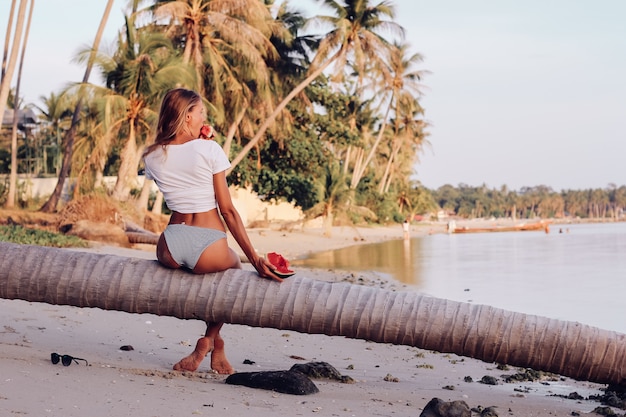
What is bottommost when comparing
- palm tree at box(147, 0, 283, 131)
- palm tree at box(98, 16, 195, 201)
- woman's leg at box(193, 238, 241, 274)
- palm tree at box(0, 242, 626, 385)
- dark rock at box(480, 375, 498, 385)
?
dark rock at box(480, 375, 498, 385)

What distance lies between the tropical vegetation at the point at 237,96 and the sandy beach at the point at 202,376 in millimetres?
11116

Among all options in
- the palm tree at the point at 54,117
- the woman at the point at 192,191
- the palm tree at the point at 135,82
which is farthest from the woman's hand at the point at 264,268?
the palm tree at the point at 54,117

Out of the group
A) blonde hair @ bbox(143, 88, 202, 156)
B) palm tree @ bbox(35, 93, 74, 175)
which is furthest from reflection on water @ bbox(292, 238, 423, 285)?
palm tree @ bbox(35, 93, 74, 175)

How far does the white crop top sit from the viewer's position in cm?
455

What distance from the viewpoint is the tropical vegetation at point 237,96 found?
22672 mm

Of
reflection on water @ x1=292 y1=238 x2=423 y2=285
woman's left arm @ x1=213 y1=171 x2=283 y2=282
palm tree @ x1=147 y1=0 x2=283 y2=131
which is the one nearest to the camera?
woman's left arm @ x1=213 y1=171 x2=283 y2=282

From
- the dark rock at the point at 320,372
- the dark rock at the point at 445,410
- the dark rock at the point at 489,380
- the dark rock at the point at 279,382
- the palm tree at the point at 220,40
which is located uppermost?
the palm tree at the point at 220,40

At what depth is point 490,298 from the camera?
13391 mm

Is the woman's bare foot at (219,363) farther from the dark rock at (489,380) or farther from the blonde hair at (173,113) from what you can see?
the dark rock at (489,380)

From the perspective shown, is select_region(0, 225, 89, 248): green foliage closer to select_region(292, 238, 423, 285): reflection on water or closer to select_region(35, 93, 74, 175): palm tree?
select_region(292, 238, 423, 285): reflection on water

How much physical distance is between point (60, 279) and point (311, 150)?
2882cm

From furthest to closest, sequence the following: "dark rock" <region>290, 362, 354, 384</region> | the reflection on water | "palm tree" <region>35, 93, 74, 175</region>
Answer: "palm tree" <region>35, 93, 74, 175</region>, the reflection on water, "dark rock" <region>290, 362, 354, 384</region>

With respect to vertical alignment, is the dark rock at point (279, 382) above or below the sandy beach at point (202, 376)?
above

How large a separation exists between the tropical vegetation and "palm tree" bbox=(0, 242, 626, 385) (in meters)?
13.0
